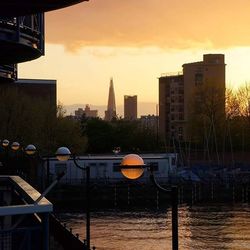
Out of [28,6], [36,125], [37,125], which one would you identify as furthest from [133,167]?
[37,125]

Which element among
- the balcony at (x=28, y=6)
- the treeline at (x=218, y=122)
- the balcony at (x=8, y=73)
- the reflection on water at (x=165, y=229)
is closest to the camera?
the balcony at (x=28, y=6)

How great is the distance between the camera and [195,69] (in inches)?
5561

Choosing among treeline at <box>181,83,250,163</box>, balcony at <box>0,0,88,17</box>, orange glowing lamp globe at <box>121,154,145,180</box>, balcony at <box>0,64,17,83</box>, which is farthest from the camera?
treeline at <box>181,83,250,163</box>

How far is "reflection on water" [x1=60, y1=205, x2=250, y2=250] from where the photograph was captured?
122 feet

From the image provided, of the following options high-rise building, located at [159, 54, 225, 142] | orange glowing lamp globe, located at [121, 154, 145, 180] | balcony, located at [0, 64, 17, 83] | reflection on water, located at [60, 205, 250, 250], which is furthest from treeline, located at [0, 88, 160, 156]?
high-rise building, located at [159, 54, 225, 142]

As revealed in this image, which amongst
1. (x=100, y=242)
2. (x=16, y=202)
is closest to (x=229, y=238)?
(x=100, y=242)

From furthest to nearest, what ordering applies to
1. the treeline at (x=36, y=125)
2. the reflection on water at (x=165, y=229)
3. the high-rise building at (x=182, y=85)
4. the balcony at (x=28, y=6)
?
the high-rise building at (x=182, y=85) < the treeline at (x=36, y=125) < the reflection on water at (x=165, y=229) < the balcony at (x=28, y=6)

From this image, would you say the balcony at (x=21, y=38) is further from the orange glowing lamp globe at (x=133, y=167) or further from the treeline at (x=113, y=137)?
the treeline at (x=113, y=137)

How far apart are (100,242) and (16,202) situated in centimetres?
2604

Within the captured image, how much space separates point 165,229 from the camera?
42.6m

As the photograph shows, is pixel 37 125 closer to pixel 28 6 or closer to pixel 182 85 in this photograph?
pixel 28 6

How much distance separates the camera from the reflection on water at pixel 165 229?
122 ft

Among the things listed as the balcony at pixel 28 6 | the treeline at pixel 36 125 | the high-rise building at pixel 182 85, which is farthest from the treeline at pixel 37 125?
the high-rise building at pixel 182 85

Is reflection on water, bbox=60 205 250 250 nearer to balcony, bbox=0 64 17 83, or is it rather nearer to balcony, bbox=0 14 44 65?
balcony, bbox=0 64 17 83
